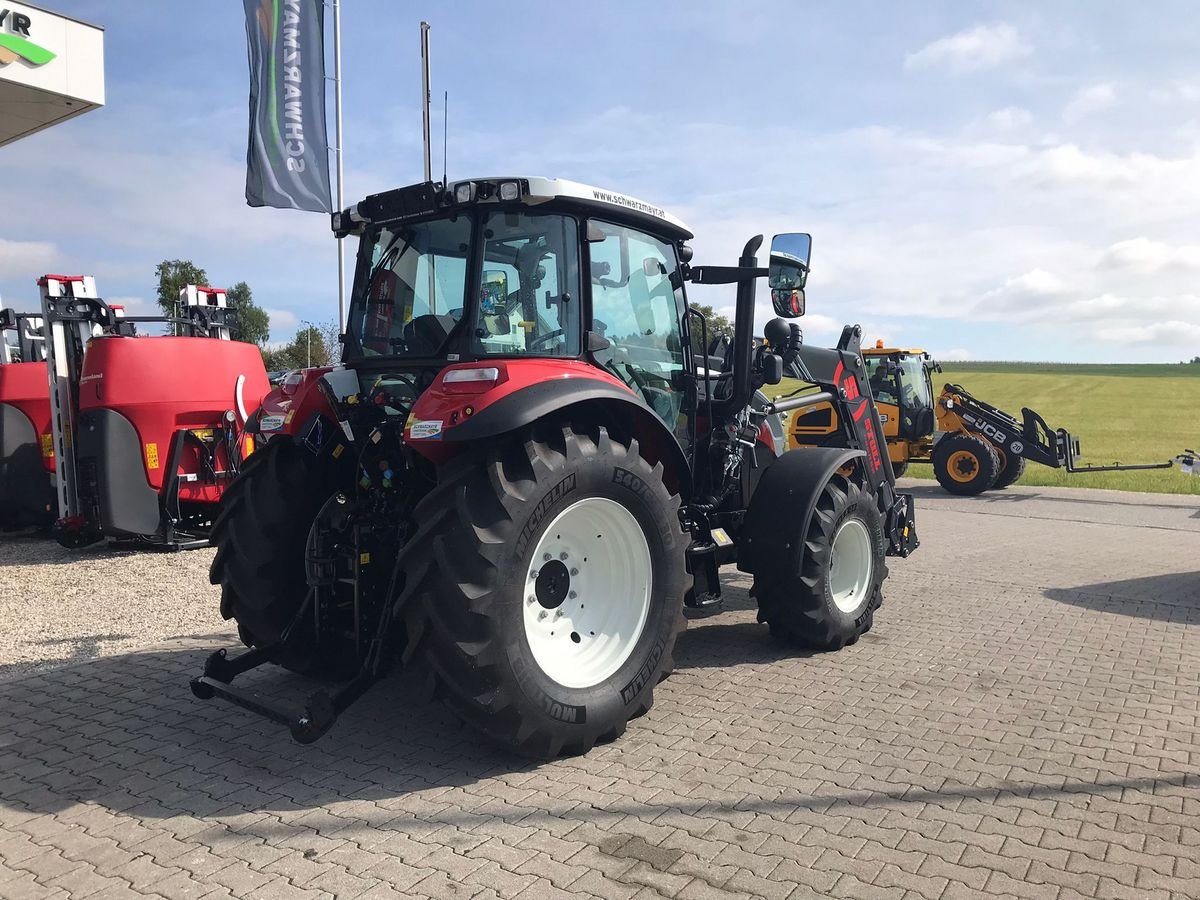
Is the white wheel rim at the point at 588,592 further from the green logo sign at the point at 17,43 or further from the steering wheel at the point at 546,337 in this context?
the green logo sign at the point at 17,43

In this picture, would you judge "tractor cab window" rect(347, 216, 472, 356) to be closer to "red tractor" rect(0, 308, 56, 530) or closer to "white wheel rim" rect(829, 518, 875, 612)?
"white wheel rim" rect(829, 518, 875, 612)

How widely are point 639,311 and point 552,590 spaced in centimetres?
160

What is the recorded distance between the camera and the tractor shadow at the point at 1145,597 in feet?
21.4

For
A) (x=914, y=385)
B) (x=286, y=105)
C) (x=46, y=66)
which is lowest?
(x=914, y=385)

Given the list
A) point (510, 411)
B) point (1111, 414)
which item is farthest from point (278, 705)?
point (1111, 414)

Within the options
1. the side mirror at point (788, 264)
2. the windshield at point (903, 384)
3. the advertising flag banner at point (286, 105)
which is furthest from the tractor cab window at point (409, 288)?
the windshield at point (903, 384)

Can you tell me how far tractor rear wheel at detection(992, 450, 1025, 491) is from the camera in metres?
15.4

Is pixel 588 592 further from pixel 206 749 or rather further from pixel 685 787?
pixel 206 749

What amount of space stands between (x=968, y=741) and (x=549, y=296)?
271cm

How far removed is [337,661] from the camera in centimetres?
471

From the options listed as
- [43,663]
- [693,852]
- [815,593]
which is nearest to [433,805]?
[693,852]

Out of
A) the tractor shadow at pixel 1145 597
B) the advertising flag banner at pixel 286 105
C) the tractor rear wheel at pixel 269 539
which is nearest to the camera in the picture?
the tractor rear wheel at pixel 269 539

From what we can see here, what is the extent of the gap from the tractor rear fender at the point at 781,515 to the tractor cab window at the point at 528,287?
63.5 inches

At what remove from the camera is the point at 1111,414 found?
3588cm
